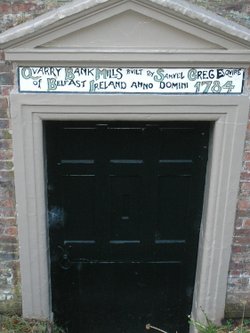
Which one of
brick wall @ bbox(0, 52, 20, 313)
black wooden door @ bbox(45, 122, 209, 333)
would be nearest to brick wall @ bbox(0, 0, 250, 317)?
brick wall @ bbox(0, 52, 20, 313)

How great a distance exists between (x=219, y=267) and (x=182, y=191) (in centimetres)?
68

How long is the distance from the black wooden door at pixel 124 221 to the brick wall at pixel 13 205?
15.1 inches

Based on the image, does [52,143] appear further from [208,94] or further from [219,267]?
[219,267]

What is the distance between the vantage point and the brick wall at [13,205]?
3.34m

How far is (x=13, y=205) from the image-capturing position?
3832 mm

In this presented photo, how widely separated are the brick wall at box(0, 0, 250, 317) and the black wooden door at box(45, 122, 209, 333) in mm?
384

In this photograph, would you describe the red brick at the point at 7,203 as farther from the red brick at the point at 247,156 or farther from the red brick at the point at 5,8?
the red brick at the point at 247,156

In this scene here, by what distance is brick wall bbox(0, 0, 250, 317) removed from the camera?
334cm

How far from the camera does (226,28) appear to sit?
3225 mm

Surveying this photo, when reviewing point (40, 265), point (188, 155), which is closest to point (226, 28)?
point (188, 155)

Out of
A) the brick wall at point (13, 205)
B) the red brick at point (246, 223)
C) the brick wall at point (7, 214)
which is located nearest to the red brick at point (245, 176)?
the brick wall at point (13, 205)

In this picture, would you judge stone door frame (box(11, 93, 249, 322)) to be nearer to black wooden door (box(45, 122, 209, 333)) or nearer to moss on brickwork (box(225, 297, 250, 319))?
moss on brickwork (box(225, 297, 250, 319))

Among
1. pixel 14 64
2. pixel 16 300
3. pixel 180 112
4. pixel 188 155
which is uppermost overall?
pixel 14 64

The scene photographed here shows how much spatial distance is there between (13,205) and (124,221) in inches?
38.2
